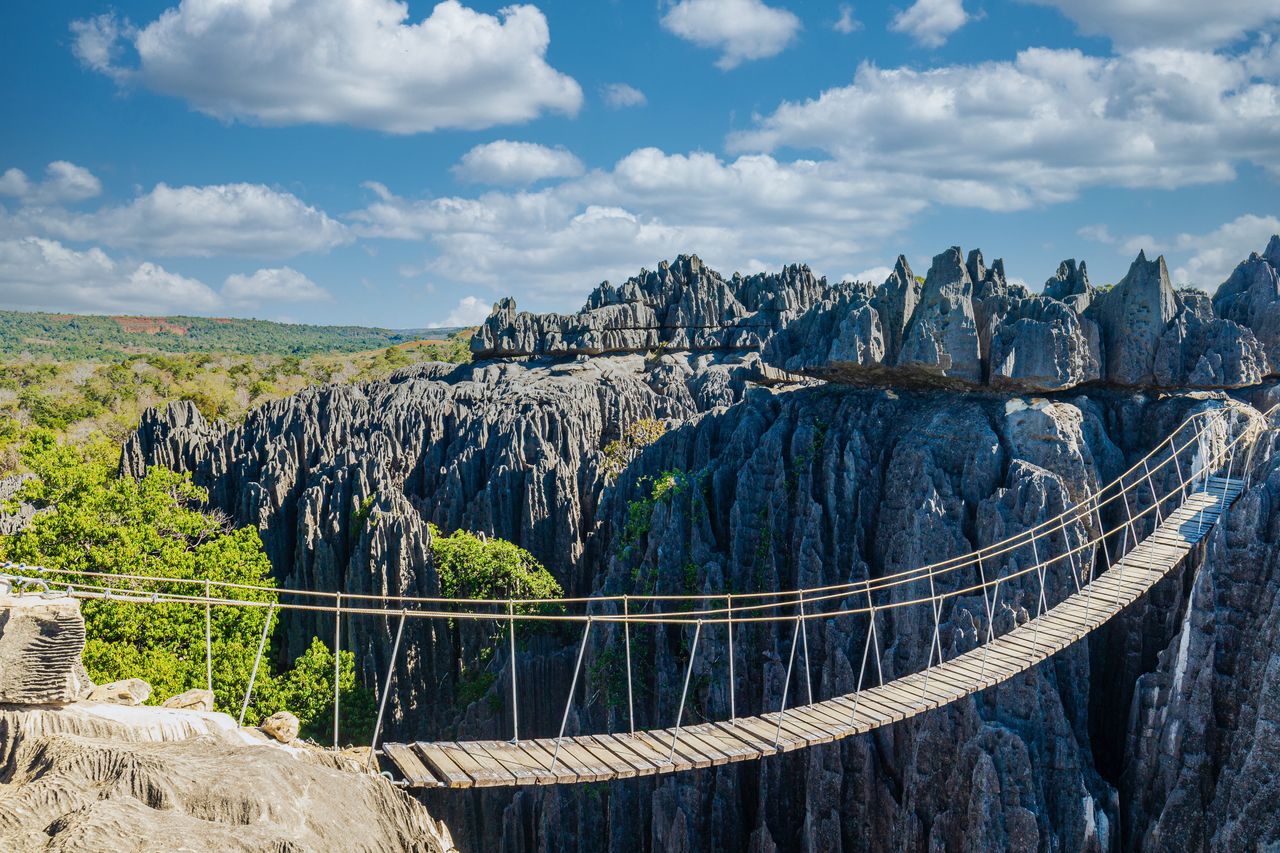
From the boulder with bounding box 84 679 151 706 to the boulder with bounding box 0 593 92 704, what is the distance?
4.93 ft

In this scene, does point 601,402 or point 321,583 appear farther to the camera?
point 601,402

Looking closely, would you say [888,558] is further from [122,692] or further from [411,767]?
[122,692]

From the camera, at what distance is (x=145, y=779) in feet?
21.1

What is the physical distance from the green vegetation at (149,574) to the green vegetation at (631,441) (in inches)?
777

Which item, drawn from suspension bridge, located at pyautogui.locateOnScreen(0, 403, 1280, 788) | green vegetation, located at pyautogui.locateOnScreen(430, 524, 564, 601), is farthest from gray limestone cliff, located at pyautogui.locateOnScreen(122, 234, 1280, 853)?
green vegetation, located at pyautogui.locateOnScreen(430, 524, 564, 601)

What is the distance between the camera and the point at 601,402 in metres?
53.6

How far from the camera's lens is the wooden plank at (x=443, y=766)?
10191 mm

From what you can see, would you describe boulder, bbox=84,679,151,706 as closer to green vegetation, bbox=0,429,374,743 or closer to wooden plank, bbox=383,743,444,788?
wooden plank, bbox=383,743,444,788

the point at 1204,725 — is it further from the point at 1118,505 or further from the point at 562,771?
the point at 562,771

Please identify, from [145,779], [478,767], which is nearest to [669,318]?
[478,767]

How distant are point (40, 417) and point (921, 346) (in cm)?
6053

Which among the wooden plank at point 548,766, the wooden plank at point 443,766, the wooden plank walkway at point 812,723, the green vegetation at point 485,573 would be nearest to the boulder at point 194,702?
the wooden plank walkway at point 812,723

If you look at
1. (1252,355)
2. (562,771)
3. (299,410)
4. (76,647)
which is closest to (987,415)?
(1252,355)

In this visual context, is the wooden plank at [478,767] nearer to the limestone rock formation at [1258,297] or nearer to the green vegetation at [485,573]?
the green vegetation at [485,573]
